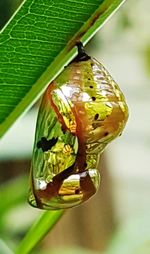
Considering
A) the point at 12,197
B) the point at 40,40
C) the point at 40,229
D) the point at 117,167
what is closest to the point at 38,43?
the point at 40,40

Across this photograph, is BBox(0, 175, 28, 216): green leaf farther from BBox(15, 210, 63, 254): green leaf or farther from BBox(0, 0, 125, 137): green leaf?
BBox(0, 0, 125, 137): green leaf

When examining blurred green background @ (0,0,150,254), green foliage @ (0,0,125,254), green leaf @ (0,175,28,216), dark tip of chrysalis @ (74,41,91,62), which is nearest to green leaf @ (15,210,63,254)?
green foliage @ (0,0,125,254)

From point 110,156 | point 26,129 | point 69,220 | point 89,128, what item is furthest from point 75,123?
point 110,156

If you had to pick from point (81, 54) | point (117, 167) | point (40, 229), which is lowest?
point (117, 167)

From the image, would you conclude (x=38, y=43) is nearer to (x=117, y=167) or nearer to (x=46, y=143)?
(x=46, y=143)

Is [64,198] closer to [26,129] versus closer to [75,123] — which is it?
[75,123]

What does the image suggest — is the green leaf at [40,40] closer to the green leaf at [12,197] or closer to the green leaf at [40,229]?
the green leaf at [40,229]

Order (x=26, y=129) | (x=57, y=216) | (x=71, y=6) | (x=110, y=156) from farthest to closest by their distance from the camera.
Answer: (x=110, y=156) < (x=26, y=129) < (x=57, y=216) < (x=71, y=6)
